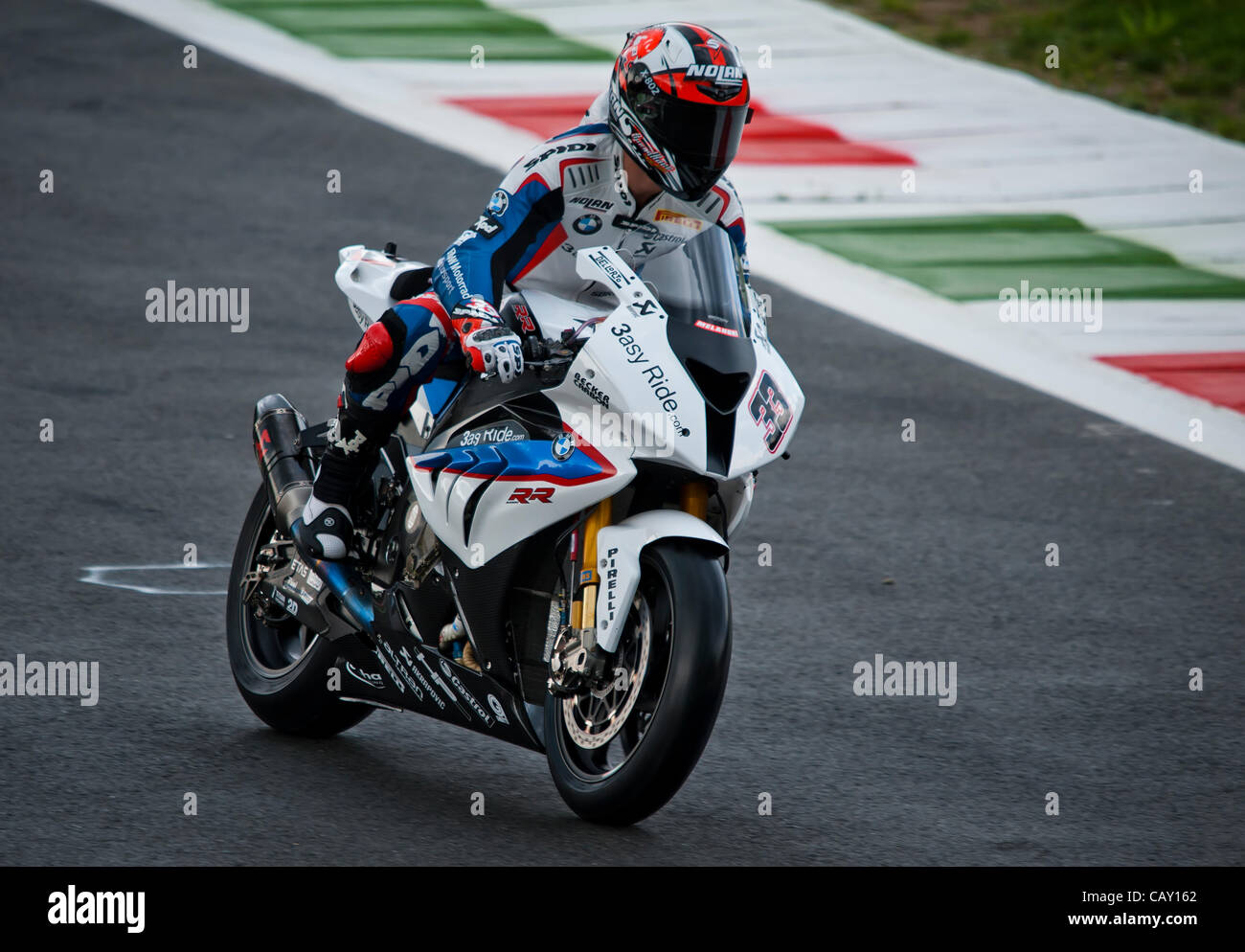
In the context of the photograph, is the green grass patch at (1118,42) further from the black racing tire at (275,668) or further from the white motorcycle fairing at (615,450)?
the white motorcycle fairing at (615,450)

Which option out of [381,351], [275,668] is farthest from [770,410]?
[275,668]

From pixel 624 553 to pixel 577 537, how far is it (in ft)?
0.75

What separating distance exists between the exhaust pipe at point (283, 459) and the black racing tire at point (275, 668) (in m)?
0.12

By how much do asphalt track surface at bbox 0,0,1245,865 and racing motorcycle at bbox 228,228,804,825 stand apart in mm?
296

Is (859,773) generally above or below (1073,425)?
below

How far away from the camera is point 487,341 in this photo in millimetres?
5000

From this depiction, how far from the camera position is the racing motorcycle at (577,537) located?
481 centimetres

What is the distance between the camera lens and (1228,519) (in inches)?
336

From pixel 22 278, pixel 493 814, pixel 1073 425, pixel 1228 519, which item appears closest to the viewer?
pixel 493 814

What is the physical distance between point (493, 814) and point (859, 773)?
114 cm

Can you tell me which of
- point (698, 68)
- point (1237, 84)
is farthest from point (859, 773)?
point (1237, 84)

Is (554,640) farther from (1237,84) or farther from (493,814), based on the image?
(1237,84)

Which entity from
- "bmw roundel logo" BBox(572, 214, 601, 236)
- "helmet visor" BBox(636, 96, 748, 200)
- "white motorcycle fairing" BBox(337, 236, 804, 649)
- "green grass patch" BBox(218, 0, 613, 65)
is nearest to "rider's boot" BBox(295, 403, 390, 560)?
"white motorcycle fairing" BBox(337, 236, 804, 649)
